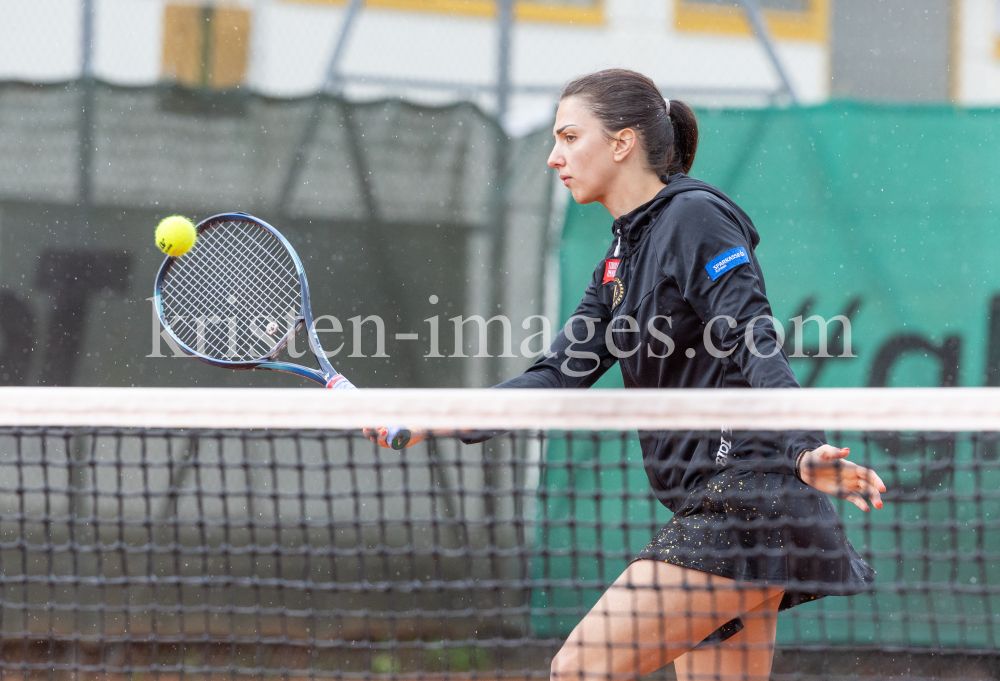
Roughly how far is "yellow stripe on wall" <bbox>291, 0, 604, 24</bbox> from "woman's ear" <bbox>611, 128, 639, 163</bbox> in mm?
1519

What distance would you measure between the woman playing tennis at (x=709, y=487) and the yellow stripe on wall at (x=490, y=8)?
161 cm

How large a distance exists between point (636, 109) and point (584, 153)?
0.40 feet

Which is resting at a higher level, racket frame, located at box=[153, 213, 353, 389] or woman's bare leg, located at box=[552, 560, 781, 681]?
racket frame, located at box=[153, 213, 353, 389]

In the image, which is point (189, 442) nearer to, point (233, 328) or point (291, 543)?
point (291, 543)

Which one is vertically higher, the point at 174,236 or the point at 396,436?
the point at 174,236

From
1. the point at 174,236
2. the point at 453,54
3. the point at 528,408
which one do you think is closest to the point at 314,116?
the point at 453,54

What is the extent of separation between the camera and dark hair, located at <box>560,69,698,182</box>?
143cm

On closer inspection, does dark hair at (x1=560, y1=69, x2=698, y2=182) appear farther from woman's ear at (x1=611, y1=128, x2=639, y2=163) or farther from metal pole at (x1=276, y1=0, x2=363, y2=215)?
metal pole at (x1=276, y1=0, x2=363, y2=215)

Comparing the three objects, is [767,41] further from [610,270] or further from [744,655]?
[744,655]

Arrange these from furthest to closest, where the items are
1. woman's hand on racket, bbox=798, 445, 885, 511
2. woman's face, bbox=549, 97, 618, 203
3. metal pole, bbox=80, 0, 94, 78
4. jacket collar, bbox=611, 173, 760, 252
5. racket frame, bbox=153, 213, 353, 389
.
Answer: metal pole, bbox=80, 0, 94, 78 < racket frame, bbox=153, 213, 353, 389 < woman's face, bbox=549, 97, 618, 203 < jacket collar, bbox=611, 173, 760, 252 < woman's hand on racket, bbox=798, 445, 885, 511

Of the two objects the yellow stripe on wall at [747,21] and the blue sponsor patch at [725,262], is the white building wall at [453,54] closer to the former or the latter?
the yellow stripe on wall at [747,21]

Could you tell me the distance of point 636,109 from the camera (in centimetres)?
144

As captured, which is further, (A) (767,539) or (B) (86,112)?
(B) (86,112)

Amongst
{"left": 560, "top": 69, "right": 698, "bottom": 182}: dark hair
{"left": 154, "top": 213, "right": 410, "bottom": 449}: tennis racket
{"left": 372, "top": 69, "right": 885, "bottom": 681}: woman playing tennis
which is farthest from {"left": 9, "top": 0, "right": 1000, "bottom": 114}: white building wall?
{"left": 372, "top": 69, "right": 885, "bottom": 681}: woman playing tennis
